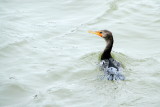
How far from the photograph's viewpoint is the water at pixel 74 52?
866 centimetres

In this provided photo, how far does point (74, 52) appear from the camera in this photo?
1159cm

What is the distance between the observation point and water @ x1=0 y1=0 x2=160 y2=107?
28.4ft

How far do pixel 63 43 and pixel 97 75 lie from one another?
2855 mm

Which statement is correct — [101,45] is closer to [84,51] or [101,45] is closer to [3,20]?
[84,51]

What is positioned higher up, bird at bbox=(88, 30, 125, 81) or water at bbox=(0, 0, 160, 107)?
bird at bbox=(88, 30, 125, 81)

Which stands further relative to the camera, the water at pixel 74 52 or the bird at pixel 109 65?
the bird at pixel 109 65

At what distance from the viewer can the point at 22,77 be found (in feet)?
31.9

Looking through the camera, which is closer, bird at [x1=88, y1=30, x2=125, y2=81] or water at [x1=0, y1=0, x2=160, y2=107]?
water at [x1=0, y1=0, x2=160, y2=107]

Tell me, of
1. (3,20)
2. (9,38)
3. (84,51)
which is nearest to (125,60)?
(84,51)

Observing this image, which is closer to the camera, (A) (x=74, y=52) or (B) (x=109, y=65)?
(B) (x=109, y=65)

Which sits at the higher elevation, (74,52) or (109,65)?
(109,65)

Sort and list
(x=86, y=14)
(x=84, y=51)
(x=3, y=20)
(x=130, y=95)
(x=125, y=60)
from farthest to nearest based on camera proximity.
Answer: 1. (x=86, y=14)
2. (x=3, y=20)
3. (x=84, y=51)
4. (x=125, y=60)
5. (x=130, y=95)

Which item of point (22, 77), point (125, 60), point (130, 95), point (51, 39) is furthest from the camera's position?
point (51, 39)

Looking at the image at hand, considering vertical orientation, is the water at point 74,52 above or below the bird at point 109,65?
below
